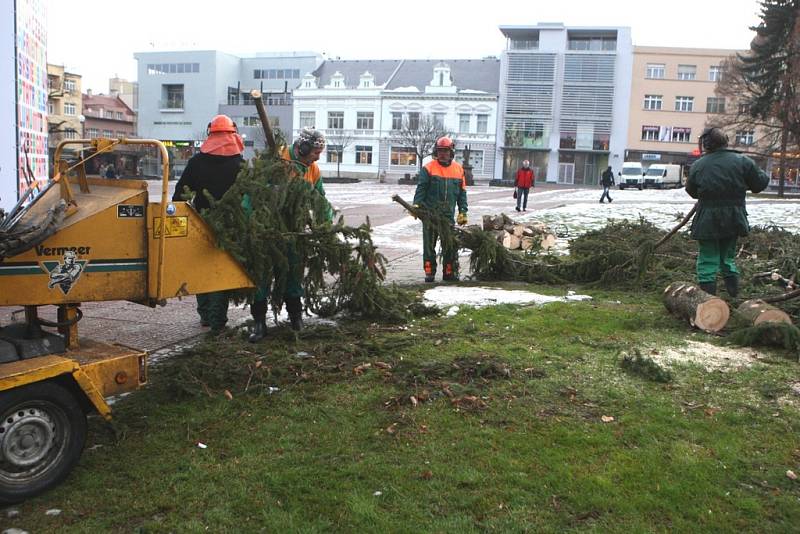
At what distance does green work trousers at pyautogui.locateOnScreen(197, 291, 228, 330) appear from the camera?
6457mm

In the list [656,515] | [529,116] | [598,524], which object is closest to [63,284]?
[598,524]

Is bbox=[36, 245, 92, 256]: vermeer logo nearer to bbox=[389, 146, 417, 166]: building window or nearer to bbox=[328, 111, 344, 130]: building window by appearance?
bbox=[389, 146, 417, 166]: building window

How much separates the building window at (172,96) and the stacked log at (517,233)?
8194cm

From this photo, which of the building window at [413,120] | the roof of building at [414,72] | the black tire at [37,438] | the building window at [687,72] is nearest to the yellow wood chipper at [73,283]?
the black tire at [37,438]

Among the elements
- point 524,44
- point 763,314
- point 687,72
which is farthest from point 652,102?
point 763,314

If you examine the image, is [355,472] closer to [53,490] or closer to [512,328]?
[53,490]

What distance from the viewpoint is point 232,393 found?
4867 millimetres

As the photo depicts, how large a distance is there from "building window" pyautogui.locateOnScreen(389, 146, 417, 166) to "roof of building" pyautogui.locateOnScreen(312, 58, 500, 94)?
725 cm

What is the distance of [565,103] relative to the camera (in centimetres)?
7438

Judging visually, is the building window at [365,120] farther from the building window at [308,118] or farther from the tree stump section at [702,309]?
the tree stump section at [702,309]

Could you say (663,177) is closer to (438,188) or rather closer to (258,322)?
(438,188)

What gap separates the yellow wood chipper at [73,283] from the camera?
3402mm

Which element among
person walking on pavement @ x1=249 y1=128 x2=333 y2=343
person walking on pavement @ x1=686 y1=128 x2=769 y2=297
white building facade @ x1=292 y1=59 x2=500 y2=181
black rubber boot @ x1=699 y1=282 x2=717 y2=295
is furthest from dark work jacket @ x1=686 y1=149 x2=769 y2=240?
white building facade @ x1=292 y1=59 x2=500 y2=181

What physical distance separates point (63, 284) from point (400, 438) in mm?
2115
